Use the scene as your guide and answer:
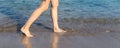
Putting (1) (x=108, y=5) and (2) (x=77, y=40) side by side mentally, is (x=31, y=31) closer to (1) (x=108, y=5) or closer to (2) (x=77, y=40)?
(2) (x=77, y=40)

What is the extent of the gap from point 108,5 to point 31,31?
351cm

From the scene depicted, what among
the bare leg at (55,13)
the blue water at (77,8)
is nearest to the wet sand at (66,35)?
the bare leg at (55,13)

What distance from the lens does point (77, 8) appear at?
8789 mm

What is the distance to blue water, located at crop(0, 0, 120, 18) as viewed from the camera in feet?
26.4

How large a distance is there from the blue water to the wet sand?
2.04 feet

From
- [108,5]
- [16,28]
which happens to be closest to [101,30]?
[16,28]

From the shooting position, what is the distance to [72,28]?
669 cm

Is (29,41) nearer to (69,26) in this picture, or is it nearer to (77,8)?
(69,26)

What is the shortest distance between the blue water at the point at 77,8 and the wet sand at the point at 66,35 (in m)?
0.62

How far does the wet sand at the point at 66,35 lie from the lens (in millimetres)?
5391

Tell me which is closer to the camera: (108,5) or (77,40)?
(77,40)

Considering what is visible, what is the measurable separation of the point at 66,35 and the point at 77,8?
277 centimetres

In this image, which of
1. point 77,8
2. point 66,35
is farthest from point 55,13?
point 77,8

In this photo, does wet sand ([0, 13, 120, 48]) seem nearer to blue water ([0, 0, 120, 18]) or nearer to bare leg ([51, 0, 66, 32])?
bare leg ([51, 0, 66, 32])
